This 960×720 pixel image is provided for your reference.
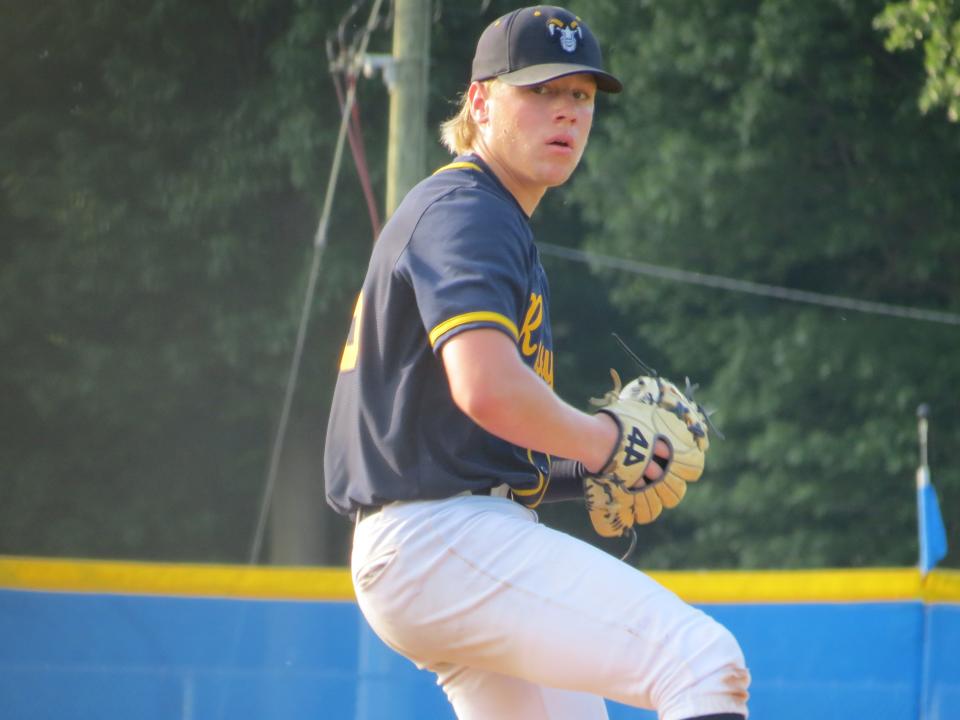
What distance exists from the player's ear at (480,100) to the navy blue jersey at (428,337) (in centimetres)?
14

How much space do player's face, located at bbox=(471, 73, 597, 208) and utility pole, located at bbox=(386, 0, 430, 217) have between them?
5.93 meters

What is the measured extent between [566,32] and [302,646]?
9.45 ft

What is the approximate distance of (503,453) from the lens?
2.80 metres

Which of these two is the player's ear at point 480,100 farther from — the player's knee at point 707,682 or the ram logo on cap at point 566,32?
the player's knee at point 707,682

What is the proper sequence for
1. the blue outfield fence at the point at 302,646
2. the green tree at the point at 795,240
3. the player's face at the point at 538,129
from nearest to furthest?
the player's face at the point at 538,129 < the blue outfield fence at the point at 302,646 < the green tree at the point at 795,240

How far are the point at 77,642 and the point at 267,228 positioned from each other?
A: 10.5m

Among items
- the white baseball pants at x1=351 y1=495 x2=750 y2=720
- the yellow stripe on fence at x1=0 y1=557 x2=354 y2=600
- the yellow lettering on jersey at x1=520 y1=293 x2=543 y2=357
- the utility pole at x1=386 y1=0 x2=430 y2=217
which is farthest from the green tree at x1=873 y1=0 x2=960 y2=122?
the white baseball pants at x1=351 y1=495 x2=750 y2=720

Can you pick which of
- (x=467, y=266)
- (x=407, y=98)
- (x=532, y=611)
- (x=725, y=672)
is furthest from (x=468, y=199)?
(x=407, y=98)

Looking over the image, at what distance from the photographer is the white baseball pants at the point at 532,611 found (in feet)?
A: 8.29

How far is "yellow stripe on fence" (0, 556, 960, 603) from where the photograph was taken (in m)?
5.11

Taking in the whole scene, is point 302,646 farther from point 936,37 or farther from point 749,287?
point 749,287

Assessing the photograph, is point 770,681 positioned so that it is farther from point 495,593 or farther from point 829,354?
point 829,354

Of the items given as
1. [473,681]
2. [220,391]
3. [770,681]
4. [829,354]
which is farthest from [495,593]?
[220,391]

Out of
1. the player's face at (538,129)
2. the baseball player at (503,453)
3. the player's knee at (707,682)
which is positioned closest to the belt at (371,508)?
the baseball player at (503,453)
